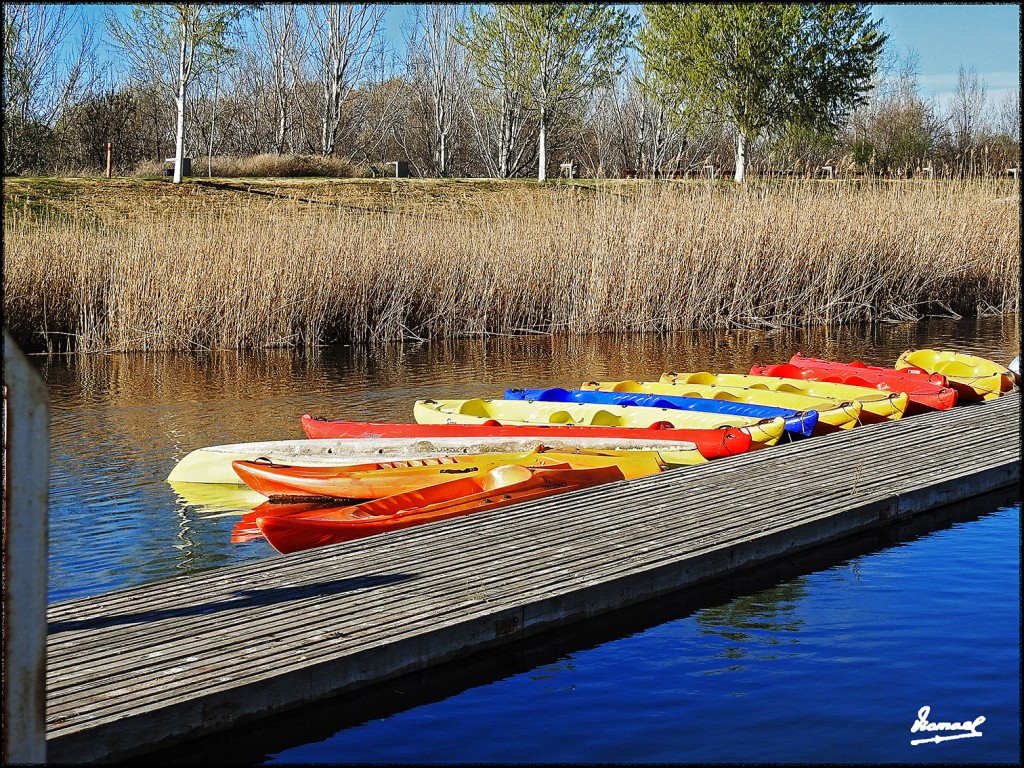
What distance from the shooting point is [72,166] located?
3625 cm

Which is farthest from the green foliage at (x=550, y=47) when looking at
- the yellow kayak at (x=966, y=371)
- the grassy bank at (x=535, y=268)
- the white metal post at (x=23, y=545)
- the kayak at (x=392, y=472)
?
the white metal post at (x=23, y=545)

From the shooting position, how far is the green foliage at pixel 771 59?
36250mm

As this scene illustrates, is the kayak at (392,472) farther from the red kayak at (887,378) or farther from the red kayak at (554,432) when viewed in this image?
the red kayak at (887,378)

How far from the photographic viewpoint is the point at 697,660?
4.90 metres

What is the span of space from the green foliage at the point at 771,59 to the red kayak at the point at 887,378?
1060 inches

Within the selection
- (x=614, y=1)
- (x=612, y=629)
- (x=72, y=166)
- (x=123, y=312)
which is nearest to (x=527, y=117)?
(x=614, y=1)

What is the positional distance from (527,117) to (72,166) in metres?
14.6

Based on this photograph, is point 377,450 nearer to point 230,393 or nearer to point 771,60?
point 230,393

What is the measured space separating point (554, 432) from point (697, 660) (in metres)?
3.45

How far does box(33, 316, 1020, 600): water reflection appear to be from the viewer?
21.9 feet

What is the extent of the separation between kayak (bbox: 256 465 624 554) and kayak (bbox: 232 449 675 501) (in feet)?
0.48

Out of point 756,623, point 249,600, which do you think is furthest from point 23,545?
point 756,623

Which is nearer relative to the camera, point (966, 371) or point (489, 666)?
point (489, 666)

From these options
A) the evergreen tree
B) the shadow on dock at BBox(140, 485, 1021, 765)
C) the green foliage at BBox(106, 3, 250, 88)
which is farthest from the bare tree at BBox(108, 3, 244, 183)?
the shadow on dock at BBox(140, 485, 1021, 765)
